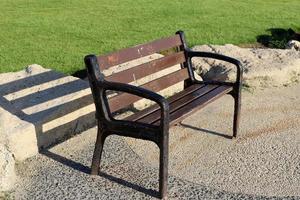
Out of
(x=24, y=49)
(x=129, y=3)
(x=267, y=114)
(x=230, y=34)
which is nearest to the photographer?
(x=267, y=114)

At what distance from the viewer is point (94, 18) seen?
36.4 ft

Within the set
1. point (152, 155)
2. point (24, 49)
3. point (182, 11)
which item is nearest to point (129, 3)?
point (182, 11)

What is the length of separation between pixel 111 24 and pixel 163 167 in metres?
7.15

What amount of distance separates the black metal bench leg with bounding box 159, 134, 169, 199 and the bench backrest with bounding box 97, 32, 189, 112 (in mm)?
572

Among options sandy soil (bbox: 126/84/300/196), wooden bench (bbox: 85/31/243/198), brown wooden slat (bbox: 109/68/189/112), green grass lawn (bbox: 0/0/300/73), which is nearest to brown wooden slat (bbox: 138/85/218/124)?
wooden bench (bbox: 85/31/243/198)

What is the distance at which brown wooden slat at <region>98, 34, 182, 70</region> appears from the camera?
3973 mm

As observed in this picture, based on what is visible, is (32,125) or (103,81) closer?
(103,81)

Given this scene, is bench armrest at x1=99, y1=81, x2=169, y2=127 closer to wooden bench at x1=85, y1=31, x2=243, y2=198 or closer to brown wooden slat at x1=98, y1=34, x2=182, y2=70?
wooden bench at x1=85, y1=31, x2=243, y2=198

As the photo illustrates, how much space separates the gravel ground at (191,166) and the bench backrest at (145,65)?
0.54 metres

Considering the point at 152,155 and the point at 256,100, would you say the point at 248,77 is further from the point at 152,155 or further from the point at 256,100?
the point at 152,155

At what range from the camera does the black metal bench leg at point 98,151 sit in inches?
156

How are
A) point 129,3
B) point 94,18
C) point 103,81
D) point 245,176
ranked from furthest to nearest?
point 129,3 → point 94,18 → point 245,176 → point 103,81

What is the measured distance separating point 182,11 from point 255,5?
2.32 m

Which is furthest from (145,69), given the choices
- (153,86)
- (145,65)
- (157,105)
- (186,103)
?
(186,103)
